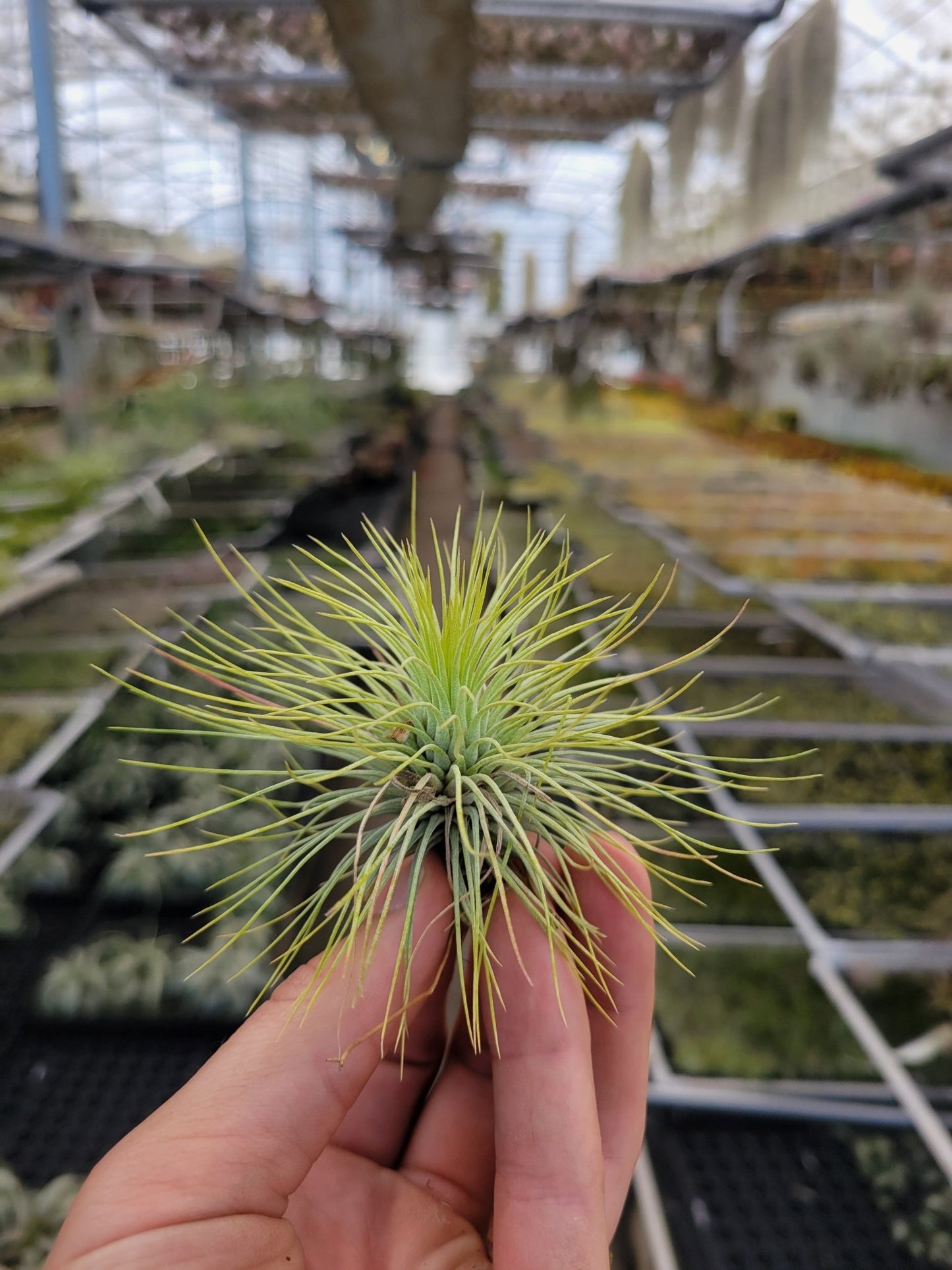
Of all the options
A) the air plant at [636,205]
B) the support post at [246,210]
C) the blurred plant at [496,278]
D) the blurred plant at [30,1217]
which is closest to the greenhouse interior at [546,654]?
the blurred plant at [30,1217]

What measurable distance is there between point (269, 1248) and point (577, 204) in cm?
2055

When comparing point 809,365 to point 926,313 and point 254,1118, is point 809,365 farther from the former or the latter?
point 254,1118

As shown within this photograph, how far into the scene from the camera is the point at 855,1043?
1.44 meters

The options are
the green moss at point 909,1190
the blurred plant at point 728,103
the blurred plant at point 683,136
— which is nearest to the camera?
the green moss at point 909,1190

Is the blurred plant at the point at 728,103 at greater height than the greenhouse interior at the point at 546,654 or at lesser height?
greater

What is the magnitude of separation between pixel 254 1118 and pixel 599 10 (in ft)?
14.7

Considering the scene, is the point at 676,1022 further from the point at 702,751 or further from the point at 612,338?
the point at 612,338

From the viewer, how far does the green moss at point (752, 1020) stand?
1.39m

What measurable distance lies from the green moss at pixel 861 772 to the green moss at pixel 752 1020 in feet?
1.12

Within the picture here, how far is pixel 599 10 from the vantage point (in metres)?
3.56

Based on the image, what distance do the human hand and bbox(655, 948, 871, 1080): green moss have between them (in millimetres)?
840

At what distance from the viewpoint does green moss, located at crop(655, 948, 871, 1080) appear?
1.39m

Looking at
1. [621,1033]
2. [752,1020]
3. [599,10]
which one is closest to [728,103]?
[599,10]

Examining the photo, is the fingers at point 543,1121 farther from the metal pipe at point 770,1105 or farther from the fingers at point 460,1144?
the metal pipe at point 770,1105
